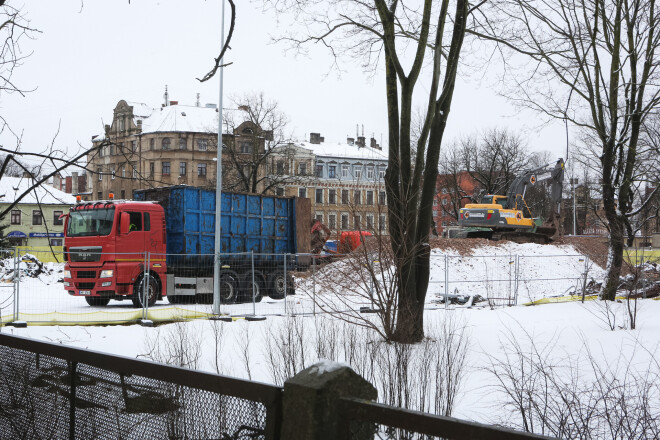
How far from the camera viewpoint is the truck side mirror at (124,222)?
62.3 ft

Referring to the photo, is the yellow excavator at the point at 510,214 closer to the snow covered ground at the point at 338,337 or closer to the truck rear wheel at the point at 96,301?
the snow covered ground at the point at 338,337

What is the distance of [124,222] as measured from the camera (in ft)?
62.6

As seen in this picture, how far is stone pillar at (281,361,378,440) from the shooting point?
2432mm

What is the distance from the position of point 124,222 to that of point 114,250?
0.88 metres

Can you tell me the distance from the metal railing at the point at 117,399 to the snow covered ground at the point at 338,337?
325 cm

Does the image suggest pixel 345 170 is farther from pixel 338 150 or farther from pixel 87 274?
pixel 87 274

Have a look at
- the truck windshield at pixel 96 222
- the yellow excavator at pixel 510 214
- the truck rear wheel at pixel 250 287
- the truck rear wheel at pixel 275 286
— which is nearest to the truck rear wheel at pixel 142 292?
the truck windshield at pixel 96 222

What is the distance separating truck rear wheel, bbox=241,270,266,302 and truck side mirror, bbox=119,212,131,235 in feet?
13.7

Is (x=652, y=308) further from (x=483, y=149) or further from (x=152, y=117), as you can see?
(x=152, y=117)

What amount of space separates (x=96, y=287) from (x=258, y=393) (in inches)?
665

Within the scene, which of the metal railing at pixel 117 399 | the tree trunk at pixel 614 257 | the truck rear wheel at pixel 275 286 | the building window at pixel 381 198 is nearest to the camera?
the metal railing at pixel 117 399

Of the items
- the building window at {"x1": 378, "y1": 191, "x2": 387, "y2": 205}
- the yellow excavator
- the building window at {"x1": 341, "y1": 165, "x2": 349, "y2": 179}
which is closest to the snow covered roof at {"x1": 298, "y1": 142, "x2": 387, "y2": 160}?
the building window at {"x1": 341, "y1": 165, "x2": 349, "y2": 179}

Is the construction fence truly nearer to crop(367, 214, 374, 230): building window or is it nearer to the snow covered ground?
the snow covered ground

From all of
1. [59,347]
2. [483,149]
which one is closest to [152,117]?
[483,149]
